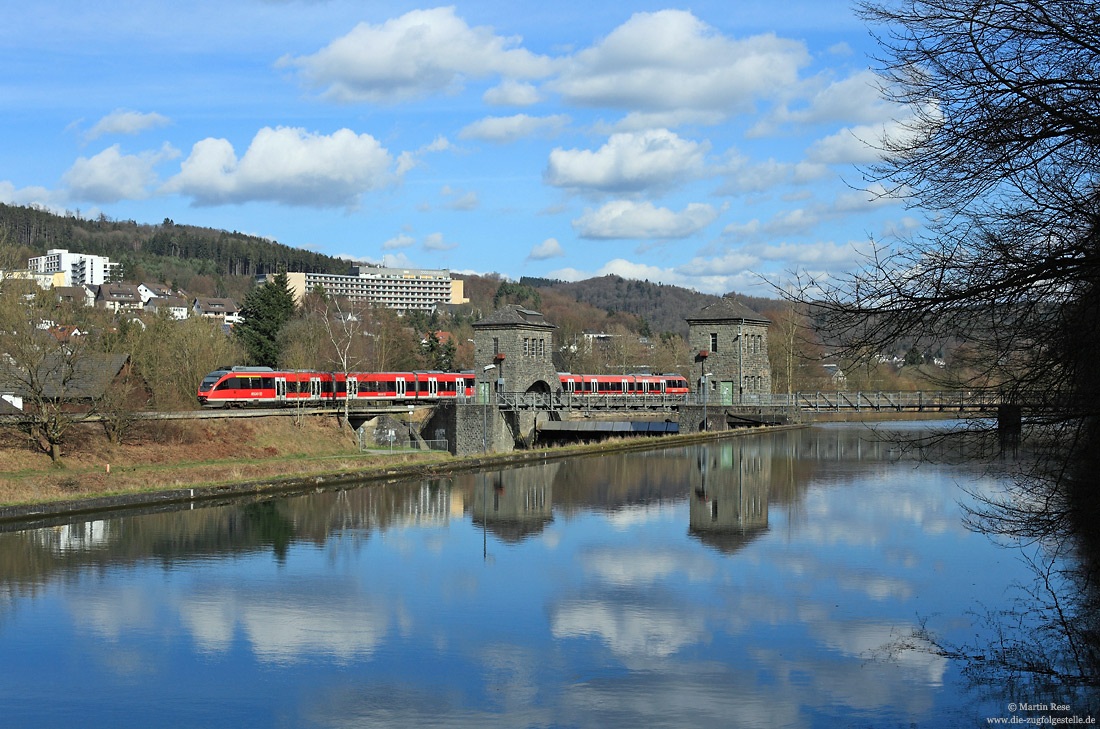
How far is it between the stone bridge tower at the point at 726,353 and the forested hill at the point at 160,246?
123 m

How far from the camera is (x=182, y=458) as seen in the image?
37938 mm

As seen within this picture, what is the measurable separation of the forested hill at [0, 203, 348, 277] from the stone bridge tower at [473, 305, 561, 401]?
12148cm

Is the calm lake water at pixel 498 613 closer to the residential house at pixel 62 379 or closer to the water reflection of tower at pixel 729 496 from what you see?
the water reflection of tower at pixel 729 496

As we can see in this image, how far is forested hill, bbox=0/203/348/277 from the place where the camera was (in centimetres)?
16438

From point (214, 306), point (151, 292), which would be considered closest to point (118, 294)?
point (151, 292)

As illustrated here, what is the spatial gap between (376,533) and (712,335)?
34139 millimetres

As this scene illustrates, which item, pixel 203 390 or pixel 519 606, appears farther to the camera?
pixel 203 390

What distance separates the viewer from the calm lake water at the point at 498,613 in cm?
1346

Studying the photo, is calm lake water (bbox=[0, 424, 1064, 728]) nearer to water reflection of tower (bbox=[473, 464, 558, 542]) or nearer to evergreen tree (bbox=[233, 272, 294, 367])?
water reflection of tower (bbox=[473, 464, 558, 542])

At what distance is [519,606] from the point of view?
1889 centimetres

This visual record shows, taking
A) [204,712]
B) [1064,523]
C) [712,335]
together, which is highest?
[712,335]

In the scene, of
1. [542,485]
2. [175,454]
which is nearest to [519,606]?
[542,485]

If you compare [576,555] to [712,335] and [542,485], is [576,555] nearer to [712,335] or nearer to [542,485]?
[542,485]

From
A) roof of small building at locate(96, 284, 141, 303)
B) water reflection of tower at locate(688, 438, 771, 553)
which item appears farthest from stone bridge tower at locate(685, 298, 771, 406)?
roof of small building at locate(96, 284, 141, 303)
